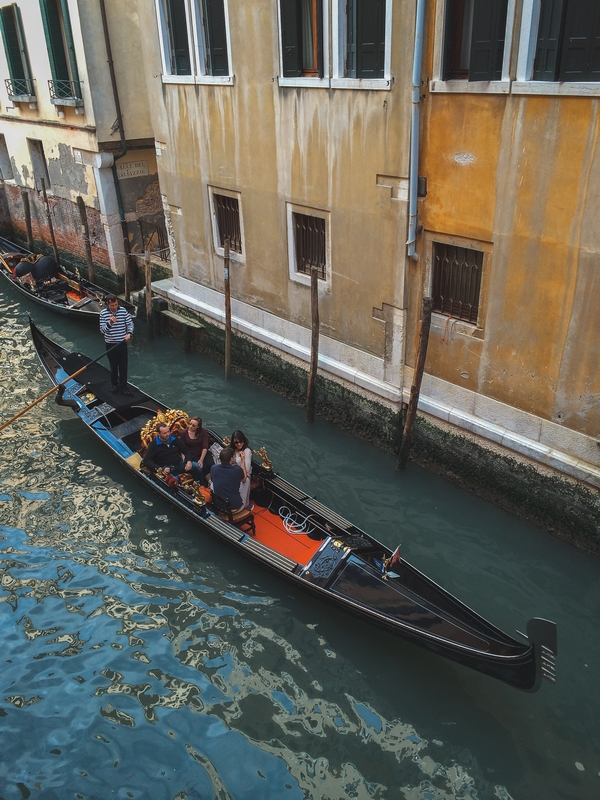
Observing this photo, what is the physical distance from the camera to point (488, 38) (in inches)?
199

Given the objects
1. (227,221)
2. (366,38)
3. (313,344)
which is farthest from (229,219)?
(366,38)

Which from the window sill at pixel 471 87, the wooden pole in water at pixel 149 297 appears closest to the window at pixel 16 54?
the wooden pole in water at pixel 149 297

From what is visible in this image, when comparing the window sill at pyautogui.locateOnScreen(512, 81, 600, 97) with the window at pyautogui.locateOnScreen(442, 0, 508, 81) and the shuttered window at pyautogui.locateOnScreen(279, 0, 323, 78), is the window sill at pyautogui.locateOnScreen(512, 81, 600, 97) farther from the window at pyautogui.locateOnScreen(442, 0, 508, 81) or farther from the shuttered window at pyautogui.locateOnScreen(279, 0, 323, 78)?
the shuttered window at pyautogui.locateOnScreen(279, 0, 323, 78)

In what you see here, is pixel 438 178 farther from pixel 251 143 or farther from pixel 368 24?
pixel 251 143

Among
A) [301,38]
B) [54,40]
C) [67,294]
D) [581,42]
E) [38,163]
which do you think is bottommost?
[67,294]

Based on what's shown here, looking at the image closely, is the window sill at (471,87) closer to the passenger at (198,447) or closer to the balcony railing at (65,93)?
the passenger at (198,447)

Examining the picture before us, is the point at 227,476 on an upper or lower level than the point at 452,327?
lower

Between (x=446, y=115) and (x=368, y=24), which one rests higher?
(x=368, y=24)

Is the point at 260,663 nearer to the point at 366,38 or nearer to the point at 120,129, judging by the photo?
the point at 366,38

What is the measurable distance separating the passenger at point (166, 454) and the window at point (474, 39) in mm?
3890

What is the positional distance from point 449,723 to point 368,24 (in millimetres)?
5637

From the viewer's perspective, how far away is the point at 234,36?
7293 mm

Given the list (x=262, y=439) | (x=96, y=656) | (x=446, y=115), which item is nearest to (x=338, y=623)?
(x=96, y=656)

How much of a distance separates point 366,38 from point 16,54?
8735 mm
